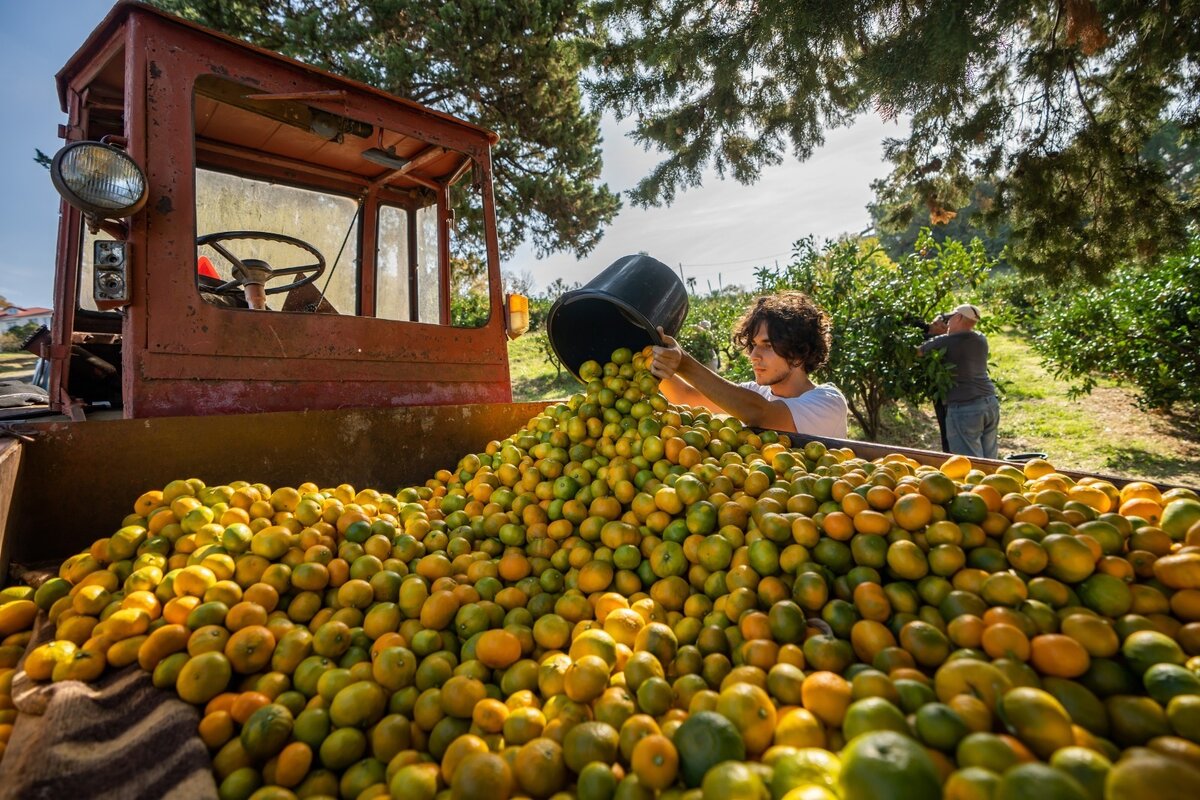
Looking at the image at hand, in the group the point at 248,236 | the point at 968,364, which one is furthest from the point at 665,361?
the point at 968,364

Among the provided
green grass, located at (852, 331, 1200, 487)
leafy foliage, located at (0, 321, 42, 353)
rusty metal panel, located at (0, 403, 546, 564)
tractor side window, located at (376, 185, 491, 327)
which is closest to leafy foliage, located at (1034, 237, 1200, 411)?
green grass, located at (852, 331, 1200, 487)

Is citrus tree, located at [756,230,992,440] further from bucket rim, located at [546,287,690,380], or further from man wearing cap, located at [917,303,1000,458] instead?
bucket rim, located at [546,287,690,380]

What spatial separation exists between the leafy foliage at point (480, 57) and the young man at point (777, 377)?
27.2 ft

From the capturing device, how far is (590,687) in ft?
4.48

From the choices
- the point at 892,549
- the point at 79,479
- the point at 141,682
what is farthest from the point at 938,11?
the point at 79,479

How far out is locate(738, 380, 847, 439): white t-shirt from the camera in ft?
12.0

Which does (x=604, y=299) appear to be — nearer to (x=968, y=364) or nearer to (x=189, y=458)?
(x=189, y=458)

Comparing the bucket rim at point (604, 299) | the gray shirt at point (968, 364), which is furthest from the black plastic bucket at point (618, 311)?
the gray shirt at point (968, 364)

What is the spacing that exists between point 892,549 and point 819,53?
13.3ft

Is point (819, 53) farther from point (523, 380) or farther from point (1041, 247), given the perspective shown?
point (523, 380)

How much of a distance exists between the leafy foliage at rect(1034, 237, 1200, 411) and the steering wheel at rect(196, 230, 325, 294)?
1115cm

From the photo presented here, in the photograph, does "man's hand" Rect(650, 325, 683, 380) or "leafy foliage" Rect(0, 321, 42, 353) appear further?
"leafy foliage" Rect(0, 321, 42, 353)

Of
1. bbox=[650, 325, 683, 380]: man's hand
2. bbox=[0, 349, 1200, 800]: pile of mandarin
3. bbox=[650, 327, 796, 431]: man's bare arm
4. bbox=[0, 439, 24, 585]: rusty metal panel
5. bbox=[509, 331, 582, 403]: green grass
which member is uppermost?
bbox=[509, 331, 582, 403]: green grass

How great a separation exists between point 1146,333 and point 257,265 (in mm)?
13881
